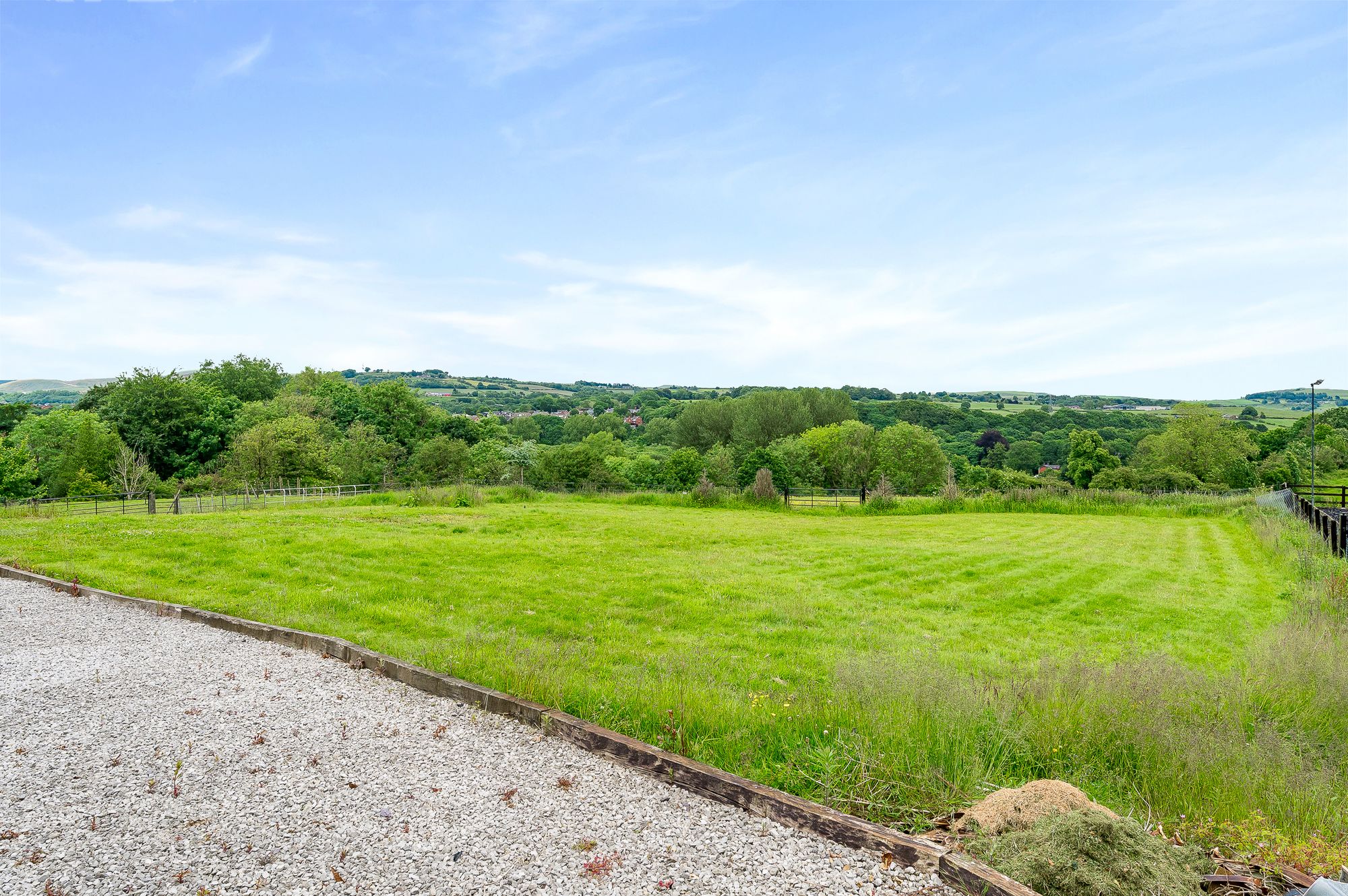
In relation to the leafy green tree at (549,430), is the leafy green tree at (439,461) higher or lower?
lower

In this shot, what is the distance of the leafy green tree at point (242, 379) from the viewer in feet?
215

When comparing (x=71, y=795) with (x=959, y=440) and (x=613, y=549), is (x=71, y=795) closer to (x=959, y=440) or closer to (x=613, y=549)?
(x=613, y=549)

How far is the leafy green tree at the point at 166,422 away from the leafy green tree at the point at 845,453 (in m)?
51.0

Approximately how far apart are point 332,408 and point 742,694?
213 ft

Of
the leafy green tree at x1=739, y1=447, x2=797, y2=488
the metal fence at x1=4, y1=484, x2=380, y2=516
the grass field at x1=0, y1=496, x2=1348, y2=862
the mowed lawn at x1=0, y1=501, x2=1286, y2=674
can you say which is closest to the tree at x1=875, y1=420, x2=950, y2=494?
the leafy green tree at x1=739, y1=447, x2=797, y2=488

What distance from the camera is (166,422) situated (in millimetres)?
50938

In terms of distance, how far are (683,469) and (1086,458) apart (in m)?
40.3

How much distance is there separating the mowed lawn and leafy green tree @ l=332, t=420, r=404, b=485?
106ft

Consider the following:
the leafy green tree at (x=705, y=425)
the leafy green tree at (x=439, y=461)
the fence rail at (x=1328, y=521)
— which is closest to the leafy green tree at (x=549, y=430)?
the leafy green tree at (x=705, y=425)

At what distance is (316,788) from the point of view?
4.39 metres

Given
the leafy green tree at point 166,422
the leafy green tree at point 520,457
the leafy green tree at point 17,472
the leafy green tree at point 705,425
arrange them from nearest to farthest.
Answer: the leafy green tree at point 17,472 → the leafy green tree at point 166,422 → the leafy green tree at point 520,457 → the leafy green tree at point 705,425

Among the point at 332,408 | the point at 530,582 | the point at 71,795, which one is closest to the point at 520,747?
the point at 71,795

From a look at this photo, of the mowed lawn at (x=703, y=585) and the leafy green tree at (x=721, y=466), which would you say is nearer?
the mowed lawn at (x=703, y=585)

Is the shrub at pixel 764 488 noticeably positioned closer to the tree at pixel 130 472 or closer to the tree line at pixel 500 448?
the tree line at pixel 500 448
